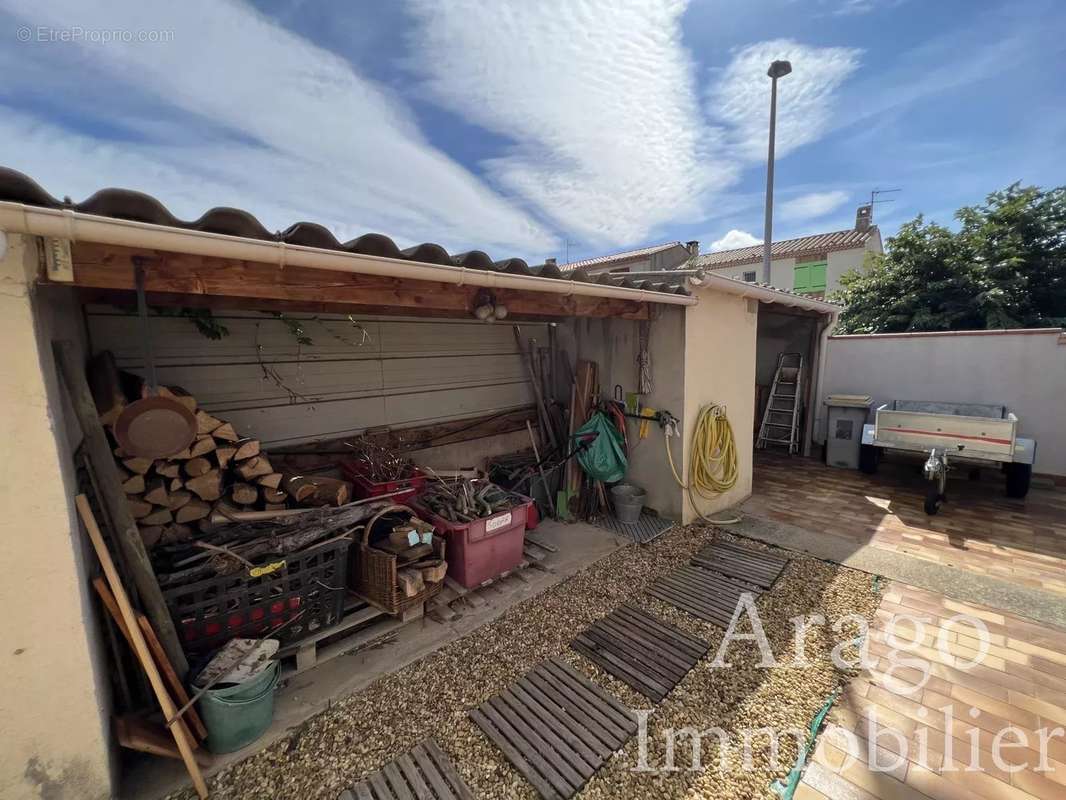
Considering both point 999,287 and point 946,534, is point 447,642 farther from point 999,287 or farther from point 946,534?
point 999,287

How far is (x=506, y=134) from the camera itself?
688cm

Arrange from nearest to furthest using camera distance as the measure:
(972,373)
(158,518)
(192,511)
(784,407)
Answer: (158,518) < (192,511) < (972,373) < (784,407)

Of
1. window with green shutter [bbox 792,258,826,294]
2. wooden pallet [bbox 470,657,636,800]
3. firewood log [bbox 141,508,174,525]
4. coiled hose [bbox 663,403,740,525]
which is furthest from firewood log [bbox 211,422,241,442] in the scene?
window with green shutter [bbox 792,258,826,294]

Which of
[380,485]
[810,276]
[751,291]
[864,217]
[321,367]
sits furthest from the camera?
[864,217]

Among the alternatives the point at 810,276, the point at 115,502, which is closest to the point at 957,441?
the point at 115,502

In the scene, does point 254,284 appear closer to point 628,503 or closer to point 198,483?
point 198,483

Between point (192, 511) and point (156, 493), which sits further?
point (192, 511)

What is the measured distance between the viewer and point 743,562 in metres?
3.77

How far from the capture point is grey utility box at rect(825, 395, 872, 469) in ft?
21.4

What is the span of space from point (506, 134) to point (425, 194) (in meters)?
1.73

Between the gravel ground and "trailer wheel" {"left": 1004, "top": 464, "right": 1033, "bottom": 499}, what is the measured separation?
148 inches

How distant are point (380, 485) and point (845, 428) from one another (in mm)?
7246

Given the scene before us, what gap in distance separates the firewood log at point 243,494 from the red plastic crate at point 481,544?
1.14m

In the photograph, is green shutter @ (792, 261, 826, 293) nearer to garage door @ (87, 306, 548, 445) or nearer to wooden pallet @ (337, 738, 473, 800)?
garage door @ (87, 306, 548, 445)
